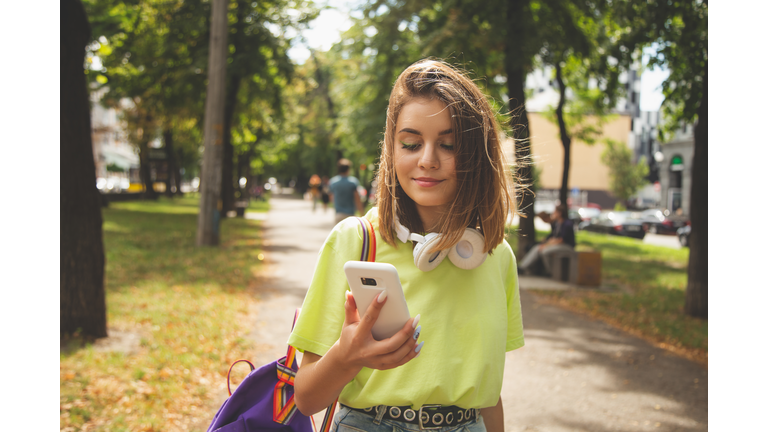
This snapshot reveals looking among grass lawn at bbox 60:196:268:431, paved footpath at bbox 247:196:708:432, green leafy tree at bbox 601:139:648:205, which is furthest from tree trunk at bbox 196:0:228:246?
green leafy tree at bbox 601:139:648:205

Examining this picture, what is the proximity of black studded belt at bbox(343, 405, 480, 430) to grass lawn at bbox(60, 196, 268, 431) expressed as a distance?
298cm

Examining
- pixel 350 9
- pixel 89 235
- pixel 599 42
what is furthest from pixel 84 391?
pixel 599 42

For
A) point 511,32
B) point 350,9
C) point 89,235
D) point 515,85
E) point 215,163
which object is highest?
point 350,9

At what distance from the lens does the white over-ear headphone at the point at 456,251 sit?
4.94ft

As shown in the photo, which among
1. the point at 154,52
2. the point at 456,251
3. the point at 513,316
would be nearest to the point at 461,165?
the point at 456,251

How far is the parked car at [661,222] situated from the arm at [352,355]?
36724 millimetres

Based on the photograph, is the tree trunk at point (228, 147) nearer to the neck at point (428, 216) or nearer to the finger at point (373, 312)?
the neck at point (428, 216)

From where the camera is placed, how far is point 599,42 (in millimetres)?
14867

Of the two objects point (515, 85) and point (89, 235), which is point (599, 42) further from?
point (89, 235)

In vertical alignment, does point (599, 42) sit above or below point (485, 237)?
above

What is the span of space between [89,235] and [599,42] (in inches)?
517

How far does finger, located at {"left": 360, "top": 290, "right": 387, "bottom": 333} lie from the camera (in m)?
1.23

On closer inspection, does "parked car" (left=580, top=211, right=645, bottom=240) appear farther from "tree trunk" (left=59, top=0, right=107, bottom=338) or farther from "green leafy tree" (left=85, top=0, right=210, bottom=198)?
"tree trunk" (left=59, top=0, right=107, bottom=338)

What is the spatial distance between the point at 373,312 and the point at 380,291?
5cm
